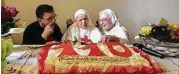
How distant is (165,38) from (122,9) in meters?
1.12

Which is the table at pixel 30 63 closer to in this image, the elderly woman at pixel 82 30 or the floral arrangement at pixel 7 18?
the floral arrangement at pixel 7 18

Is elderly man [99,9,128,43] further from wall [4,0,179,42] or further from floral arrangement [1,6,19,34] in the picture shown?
floral arrangement [1,6,19,34]

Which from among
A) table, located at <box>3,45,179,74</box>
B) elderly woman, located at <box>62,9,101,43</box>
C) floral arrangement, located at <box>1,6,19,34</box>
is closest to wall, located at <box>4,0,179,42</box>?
elderly woman, located at <box>62,9,101,43</box>

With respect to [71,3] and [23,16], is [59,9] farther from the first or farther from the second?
[23,16]

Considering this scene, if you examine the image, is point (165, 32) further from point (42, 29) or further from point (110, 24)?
point (42, 29)

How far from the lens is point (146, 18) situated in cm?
A: 238

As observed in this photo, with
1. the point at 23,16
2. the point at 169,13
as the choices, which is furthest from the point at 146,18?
the point at 23,16

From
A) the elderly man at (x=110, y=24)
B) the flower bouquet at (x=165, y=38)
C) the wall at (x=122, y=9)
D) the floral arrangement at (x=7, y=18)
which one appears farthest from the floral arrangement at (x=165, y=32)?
the wall at (x=122, y=9)

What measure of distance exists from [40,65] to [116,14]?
1.46 meters

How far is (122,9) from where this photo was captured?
2336mm

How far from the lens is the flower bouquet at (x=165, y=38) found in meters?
1.23

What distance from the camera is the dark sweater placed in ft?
6.26

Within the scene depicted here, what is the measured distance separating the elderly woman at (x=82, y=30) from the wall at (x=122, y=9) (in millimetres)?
180

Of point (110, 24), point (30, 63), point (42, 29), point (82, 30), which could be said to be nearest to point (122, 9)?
point (110, 24)
